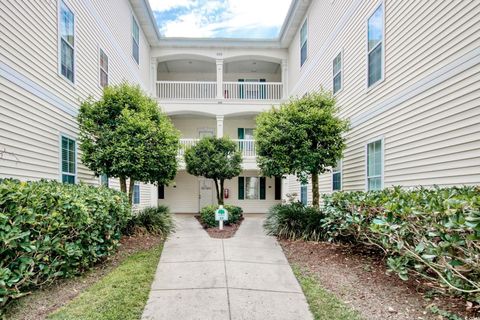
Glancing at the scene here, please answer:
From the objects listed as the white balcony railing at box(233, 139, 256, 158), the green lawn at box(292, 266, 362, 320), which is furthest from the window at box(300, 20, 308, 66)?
the green lawn at box(292, 266, 362, 320)

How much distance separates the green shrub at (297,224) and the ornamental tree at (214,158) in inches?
164

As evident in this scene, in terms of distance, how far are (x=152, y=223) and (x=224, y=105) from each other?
8.80 meters

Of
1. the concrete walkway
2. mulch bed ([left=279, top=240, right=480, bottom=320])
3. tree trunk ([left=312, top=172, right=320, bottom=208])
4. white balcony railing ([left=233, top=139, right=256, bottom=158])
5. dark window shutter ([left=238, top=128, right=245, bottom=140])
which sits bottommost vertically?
the concrete walkway

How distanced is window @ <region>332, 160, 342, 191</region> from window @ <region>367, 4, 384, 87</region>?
2777mm

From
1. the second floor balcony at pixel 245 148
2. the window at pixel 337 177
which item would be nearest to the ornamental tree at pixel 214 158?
the second floor balcony at pixel 245 148

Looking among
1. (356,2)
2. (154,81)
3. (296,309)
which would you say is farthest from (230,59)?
(296,309)

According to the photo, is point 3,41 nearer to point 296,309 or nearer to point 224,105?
point 296,309

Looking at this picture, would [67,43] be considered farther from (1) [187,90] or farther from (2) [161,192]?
(2) [161,192]

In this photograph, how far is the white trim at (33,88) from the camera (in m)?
5.39

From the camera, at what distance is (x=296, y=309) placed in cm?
397

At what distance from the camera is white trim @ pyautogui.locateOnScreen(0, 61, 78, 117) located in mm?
5391

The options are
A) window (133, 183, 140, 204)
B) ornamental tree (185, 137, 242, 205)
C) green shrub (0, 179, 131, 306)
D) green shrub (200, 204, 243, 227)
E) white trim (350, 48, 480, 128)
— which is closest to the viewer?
green shrub (0, 179, 131, 306)

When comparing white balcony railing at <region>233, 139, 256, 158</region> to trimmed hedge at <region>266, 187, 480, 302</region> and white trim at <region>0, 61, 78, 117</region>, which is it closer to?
white trim at <region>0, 61, 78, 117</region>

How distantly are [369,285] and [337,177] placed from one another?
5813 millimetres
